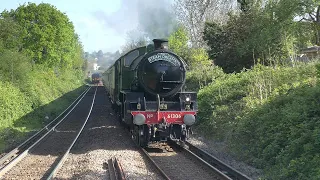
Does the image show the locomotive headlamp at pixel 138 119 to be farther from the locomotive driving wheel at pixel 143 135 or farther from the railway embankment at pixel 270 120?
the railway embankment at pixel 270 120

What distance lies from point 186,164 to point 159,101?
2704mm

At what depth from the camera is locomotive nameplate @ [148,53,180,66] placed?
12.6 m

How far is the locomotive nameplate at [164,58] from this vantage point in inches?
498

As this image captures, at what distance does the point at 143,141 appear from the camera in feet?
40.8

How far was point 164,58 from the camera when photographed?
1269 centimetres

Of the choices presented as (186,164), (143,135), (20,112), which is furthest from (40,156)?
(20,112)

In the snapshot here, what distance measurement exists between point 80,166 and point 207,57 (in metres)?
17.3

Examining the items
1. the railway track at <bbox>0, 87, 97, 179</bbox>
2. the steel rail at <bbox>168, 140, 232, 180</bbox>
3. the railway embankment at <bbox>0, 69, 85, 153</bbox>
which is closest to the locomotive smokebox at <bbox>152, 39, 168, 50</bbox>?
the steel rail at <bbox>168, 140, 232, 180</bbox>

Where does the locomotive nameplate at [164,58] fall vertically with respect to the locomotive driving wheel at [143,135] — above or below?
above

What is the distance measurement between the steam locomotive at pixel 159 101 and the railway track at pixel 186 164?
0.45 meters

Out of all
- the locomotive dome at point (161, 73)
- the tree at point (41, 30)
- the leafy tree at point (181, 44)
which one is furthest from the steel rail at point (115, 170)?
the tree at point (41, 30)

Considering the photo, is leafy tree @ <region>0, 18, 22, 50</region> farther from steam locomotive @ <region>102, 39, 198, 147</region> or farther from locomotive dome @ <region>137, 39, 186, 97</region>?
locomotive dome @ <region>137, 39, 186, 97</region>

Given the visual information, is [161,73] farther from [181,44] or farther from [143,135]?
[181,44]

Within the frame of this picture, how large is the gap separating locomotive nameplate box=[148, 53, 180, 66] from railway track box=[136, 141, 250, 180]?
8.89 feet
